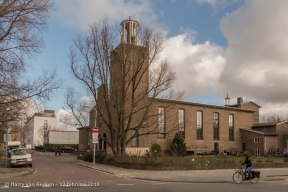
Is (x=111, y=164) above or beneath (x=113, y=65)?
beneath

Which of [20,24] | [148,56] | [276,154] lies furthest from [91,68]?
[276,154]

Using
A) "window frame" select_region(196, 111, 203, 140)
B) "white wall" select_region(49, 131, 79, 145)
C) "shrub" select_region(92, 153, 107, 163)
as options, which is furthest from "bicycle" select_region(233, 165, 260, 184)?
"white wall" select_region(49, 131, 79, 145)

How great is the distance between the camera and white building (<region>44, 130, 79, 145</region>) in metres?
92.7

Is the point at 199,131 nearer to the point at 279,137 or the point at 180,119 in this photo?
the point at 180,119

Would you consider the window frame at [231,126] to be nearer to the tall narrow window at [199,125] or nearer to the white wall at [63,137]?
the tall narrow window at [199,125]

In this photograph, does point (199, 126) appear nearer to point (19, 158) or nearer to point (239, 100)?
point (239, 100)

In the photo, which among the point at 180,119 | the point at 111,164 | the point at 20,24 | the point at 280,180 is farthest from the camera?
the point at 180,119

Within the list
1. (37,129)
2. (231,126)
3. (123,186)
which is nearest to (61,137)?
(37,129)

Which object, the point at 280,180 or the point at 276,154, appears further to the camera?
the point at 276,154

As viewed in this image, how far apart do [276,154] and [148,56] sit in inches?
1389

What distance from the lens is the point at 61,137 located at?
95.4m

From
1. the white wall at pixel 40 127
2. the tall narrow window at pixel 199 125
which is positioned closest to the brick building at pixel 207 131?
the tall narrow window at pixel 199 125

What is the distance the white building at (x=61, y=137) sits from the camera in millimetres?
92713

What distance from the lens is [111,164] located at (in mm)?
30938
